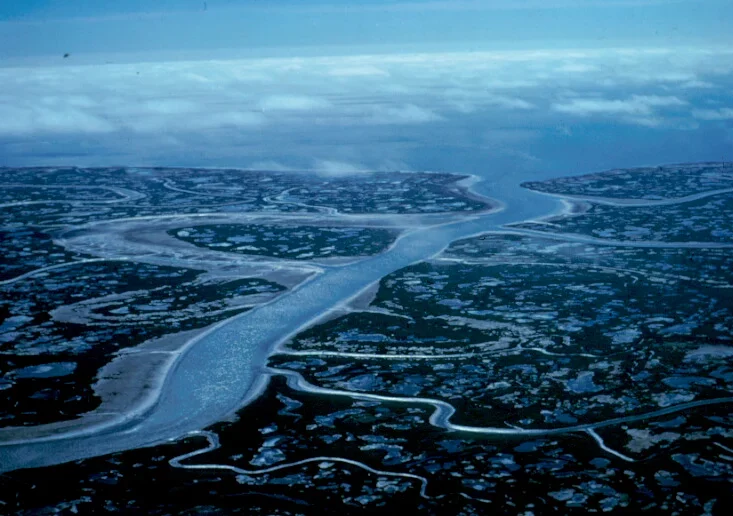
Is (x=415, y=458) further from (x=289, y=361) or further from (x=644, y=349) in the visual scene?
(x=644, y=349)

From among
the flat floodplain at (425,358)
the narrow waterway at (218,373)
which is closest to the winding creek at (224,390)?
the narrow waterway at (218,373)

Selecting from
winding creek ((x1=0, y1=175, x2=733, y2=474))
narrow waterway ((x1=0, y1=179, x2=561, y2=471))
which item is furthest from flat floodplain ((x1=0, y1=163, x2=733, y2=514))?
narrow waterway ((x1=0, y1=179, x2=561, y2=471))

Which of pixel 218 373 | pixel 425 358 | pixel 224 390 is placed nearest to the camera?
pixel 224 390

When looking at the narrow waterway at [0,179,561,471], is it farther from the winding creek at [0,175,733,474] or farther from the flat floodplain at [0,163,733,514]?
the flat floodplain at [0,163,733,514]

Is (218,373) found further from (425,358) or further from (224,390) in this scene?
(425,358)

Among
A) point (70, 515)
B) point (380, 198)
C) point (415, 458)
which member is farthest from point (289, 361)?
point (380, 198)

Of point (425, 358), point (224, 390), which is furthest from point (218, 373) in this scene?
point (425, 358)
